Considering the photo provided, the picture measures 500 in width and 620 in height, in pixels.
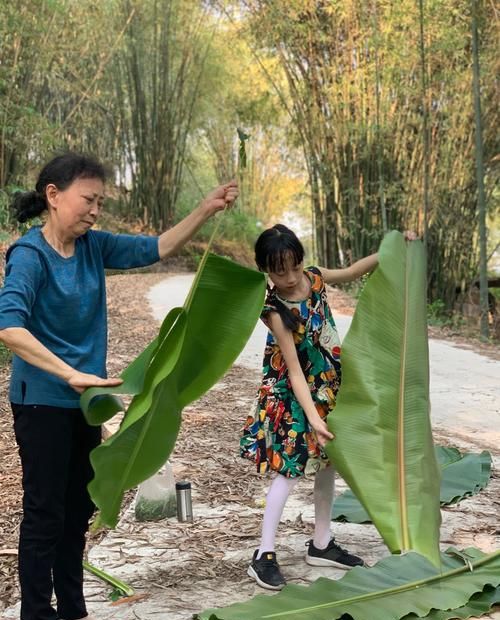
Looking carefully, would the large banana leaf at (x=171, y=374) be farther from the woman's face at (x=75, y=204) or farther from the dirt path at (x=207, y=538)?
the dirt path at (x=207, y=538)

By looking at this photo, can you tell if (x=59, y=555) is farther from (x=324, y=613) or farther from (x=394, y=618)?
(x=394, y=618)

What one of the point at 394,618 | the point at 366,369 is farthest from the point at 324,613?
the point at 366,369

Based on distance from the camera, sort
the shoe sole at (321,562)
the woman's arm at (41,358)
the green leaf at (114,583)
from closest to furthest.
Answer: the woman's arm at (41,358) < the green leaf at (114,583) < the shoe sole at (321,562)

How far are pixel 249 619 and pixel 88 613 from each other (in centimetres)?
57

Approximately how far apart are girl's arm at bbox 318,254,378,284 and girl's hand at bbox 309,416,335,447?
1.69 feet

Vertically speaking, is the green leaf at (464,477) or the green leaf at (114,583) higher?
the green leaf at (464,477)

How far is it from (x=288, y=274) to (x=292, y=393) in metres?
0.35

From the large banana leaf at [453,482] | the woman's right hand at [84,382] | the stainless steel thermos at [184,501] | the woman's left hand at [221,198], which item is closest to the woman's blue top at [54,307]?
the woman's right hand at [84,382]

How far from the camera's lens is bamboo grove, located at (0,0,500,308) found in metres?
8.73

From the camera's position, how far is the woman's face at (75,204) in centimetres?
184

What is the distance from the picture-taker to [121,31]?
13086 mm

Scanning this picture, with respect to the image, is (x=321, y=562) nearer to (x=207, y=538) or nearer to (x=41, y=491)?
(x=207, y=538)

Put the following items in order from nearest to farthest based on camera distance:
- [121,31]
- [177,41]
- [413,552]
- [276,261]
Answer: [413,552] → [276,261] → [121,31] → [177,41]

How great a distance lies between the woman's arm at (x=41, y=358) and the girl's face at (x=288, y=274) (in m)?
0.74
